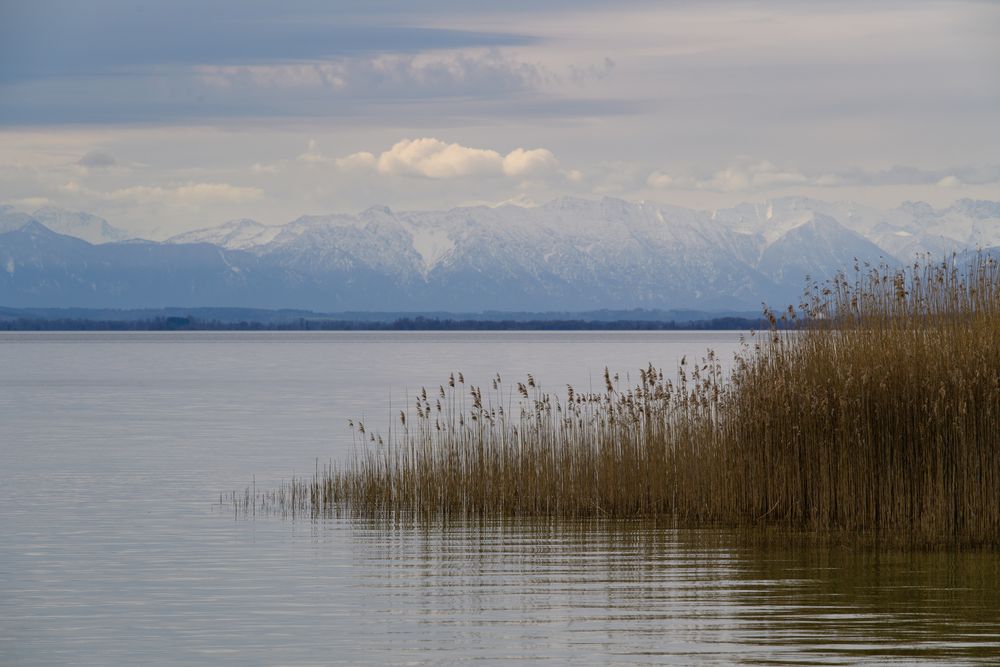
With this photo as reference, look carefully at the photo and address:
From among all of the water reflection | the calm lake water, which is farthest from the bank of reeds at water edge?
the calm lake water

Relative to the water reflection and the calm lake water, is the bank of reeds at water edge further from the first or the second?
the calm lake water

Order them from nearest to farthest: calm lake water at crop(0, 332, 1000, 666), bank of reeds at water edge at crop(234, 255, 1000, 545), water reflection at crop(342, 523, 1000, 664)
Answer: water reflection at crop(342, 523, 1000, 664), calm lake water at crop(0, 332, 1000, 666), bank of reeds at water edge at crop(234, 255, 1000, 545)

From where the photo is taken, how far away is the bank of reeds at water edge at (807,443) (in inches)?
598

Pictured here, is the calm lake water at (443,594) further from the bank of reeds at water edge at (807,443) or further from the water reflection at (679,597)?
the bank of reeds at water edge at (807,443)

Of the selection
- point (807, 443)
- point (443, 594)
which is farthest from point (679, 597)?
point (807, 443)

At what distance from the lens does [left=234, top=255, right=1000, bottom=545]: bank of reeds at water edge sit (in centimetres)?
1520

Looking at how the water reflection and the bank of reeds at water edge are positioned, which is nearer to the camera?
the water reflection

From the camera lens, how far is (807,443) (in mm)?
16188

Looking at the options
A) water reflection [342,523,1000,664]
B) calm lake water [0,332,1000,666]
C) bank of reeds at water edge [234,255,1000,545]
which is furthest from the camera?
bank of reeds at water edge [234,255,1000,545]

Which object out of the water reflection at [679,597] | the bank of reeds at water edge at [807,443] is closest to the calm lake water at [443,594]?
the water reflection at [679,597]

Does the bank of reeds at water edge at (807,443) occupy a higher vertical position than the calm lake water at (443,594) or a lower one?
higher

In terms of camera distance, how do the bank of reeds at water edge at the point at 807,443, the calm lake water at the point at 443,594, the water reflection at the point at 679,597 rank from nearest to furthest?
the water reflection at the point at 679,597
the calm lake water at the point at 443,594
the bank of reeds at water edge at the point at 807,443

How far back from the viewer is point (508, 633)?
1179 centimetres

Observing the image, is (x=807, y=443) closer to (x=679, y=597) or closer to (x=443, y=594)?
(x=679, y=597)
